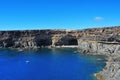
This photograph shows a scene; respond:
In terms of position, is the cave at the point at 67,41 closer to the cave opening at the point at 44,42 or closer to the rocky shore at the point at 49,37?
the rocky shore at the point at 49,37

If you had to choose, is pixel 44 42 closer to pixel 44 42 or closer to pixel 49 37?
pixel 44 42

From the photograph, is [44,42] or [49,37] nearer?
[49,37]

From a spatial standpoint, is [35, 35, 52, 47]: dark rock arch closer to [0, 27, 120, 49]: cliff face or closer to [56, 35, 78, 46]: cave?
[0, 27, 120, 49]: cliff face

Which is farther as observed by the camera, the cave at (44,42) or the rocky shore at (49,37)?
the cave at (44,42)

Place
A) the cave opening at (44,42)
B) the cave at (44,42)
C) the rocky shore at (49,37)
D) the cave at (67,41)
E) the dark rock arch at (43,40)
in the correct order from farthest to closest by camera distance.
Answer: the cave opening at (44,42), the cave at (44,42), the dark rock arch at (43,40), the cave at (67,41), the rocky shore at (49,37)

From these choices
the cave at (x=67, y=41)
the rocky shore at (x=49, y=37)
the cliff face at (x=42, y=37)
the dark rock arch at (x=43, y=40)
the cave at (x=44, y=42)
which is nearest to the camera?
the rocky shore at (x=49, y=37)

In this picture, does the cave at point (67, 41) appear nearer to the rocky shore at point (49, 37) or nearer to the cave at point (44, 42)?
the rocky shore at point (49, 37)

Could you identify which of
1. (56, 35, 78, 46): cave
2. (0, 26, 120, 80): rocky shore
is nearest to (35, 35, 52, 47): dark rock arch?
(0, 26, 120, 80): rocky shore

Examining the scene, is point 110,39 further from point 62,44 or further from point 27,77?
point 27,77

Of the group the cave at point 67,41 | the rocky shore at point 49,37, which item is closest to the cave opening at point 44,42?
the rocky shore at point 49,37

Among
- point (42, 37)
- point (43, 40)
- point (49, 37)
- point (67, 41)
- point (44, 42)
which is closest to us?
point (67, 41)

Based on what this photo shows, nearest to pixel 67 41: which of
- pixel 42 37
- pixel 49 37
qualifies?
pixel 49 37
